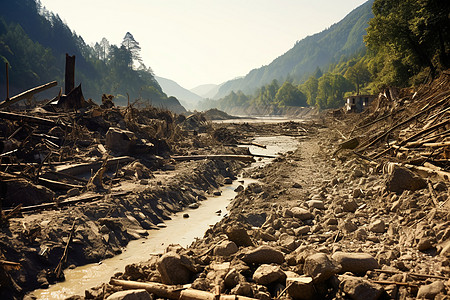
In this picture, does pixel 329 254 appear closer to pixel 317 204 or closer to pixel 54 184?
pixel 317 204

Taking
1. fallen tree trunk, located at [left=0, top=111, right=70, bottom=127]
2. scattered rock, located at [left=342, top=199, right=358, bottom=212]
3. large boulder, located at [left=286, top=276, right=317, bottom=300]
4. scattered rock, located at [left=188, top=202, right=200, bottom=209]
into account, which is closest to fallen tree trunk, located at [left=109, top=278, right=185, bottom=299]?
large boulder, located at [left=286, top=276, right=317, bottom=300]

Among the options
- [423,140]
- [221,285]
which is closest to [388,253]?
[221,285]

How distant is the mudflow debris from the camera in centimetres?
346

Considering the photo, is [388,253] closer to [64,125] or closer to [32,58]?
[64,125]

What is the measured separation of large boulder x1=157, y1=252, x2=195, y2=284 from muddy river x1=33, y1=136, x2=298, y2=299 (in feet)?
6.47

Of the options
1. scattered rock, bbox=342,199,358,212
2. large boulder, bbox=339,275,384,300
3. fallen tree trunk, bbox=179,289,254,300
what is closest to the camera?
large boulder, bbox=339,275,384,300

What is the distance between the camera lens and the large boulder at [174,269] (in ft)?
12.4

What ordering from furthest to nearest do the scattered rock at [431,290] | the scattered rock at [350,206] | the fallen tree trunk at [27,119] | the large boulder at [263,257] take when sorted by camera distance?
the fallen tree trunk at [27,119], the scattered rock at [350,206], the large boulder at [263,257], the scattered rock at [431,290]

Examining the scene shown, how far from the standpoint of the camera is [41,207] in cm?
693

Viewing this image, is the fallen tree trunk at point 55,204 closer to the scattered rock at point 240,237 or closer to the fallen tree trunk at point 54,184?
the fallen tree trunk at point 54,184

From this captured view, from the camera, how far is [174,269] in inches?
150

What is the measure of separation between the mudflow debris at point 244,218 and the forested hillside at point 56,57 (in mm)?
55331

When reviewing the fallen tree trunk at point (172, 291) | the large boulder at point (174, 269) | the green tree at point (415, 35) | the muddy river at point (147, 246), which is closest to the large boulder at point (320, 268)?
the fallen tree trunk at point (172, 291)

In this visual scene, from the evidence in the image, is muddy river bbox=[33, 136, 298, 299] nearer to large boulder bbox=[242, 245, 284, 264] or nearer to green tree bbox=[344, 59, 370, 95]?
large boulder bbox=[242, 245, 284, 264]
